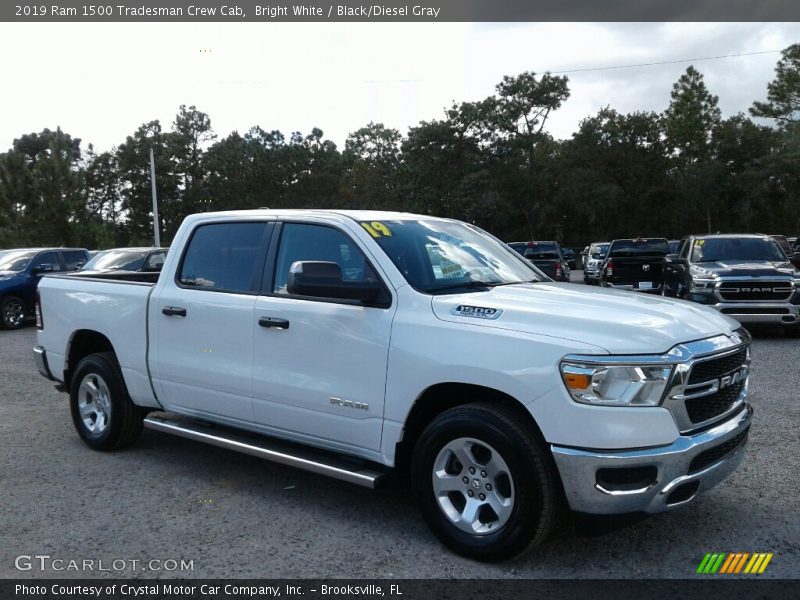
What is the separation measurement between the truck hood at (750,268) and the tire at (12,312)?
14.8 meters

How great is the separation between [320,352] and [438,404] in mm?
810

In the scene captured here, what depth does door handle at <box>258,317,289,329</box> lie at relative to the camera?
472 cm

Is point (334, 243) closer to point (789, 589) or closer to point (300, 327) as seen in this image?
point (300, 327)

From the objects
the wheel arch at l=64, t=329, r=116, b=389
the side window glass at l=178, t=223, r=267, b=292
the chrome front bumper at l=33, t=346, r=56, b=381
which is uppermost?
the side window glass at l=178, t=223, r=267, b=292

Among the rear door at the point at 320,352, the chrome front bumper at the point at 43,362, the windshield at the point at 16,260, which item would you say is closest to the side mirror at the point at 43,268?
the windshield at the point at 16,260

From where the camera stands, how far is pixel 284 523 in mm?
4586

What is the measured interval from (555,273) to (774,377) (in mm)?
12353

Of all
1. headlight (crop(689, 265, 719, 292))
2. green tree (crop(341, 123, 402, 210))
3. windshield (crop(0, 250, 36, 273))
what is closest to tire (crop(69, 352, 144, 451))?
headlight (crop(689, 265, 719, 292))

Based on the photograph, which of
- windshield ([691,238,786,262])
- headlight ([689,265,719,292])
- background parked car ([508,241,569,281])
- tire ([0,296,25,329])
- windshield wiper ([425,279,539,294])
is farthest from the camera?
background parked car ([508,241,569,281])

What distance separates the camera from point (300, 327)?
4.64 m

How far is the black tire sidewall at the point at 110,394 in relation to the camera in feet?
19.8

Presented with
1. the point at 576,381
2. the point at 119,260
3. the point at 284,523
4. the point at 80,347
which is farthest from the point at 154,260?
the point at 576,381

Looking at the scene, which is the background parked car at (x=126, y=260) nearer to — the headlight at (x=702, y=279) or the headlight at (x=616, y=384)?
the headlight at (x=702, y=279)

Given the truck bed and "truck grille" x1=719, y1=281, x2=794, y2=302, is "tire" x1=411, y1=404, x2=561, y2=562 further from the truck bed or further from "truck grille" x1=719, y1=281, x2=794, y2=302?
"truck grille" x1=719, y1=281, x2=794, y2=302
